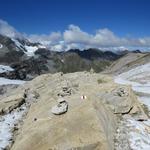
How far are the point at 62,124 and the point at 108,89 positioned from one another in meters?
8.54

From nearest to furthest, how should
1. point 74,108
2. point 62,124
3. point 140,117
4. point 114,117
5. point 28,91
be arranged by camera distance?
point 62,124
point 74,108
point 114,117
point 140,117
point 28,91

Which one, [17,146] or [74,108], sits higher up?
[74,108]

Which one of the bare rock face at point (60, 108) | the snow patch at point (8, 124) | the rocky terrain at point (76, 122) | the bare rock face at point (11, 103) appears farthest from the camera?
the bare rock face at point (11, 103)

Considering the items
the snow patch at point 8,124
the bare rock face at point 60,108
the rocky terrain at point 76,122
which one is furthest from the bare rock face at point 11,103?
the bare rock face at point 60,108

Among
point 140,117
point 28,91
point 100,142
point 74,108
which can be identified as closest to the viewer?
point 100,142

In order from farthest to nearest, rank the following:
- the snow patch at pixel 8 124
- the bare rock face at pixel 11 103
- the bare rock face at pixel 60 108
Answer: the bare rock face at pixel 11 103
the snow patch at pixel 8 124
the bare rock face at pixel 60 108

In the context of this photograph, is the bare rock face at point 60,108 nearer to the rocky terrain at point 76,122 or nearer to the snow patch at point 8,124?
the rocky terrain at point 76,122

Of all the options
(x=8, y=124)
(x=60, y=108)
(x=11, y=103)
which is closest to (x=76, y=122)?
(x=60, y=108)

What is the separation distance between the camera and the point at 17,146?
15523 mm

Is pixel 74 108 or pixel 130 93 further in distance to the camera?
pixel 130 93

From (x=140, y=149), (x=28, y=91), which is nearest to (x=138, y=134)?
(x=140, y=149)

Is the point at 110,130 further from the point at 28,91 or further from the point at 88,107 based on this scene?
the point at 28,91

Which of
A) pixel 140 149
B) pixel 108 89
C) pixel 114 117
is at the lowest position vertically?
pixel 140 149

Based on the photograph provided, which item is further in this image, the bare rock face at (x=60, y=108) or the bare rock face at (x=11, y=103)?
the bare rock face at (x=11, y=103)
